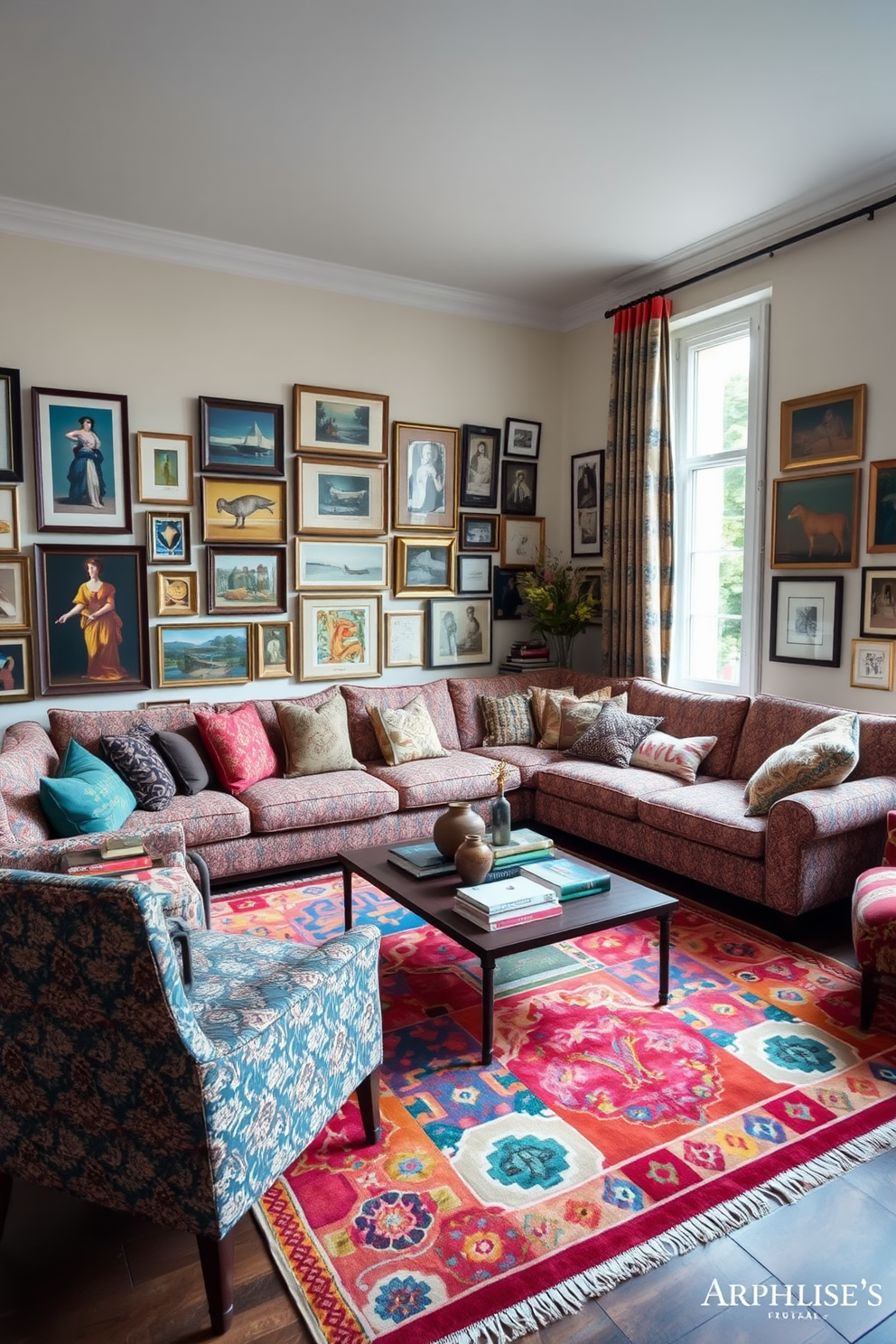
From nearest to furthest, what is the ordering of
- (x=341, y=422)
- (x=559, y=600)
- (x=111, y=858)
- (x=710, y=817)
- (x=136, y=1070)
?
1. (x=136, y=1070)
2. (x=111, y=858)
3. (x=710, y=817)
4. (x=341, y=422)
5. (x=559, y=600)

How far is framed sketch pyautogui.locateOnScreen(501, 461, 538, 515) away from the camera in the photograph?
6004 millimetres

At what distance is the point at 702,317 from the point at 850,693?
2.36m

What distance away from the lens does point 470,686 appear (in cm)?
555

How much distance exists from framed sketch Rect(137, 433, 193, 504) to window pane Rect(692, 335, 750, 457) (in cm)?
297

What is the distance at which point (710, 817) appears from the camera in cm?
384

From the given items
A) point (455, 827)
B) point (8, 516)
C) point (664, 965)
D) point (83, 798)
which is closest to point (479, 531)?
point (8, 516)

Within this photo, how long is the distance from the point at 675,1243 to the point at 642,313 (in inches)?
191

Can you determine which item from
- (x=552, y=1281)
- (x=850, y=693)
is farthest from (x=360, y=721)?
(x=552, y=1281)

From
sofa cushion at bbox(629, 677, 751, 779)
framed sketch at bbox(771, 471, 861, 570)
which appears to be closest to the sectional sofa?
sofa cushion at bbox(629, 677, 751, 779)

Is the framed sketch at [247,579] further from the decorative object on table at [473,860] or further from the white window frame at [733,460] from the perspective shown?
the decorative object on table at [473,860]

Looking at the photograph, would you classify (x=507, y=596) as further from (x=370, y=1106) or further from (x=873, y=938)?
(x=370, y=1106)

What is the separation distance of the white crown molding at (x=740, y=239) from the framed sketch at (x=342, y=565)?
7.05ft

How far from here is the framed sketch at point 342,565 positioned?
519 cm

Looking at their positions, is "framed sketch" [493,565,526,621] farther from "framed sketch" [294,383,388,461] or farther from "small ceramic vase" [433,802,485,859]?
"small ceramic vase" [433,802,485,859]
